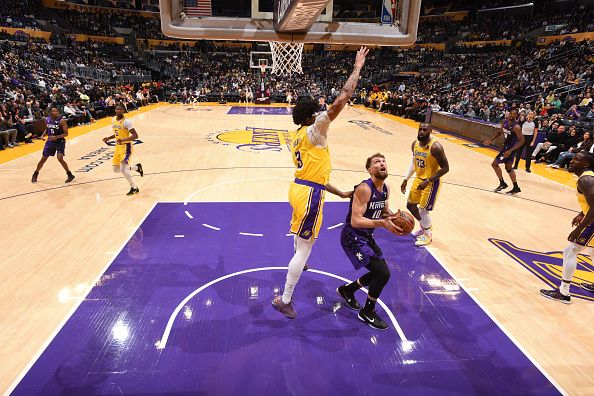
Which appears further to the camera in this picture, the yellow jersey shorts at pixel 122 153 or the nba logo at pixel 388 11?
the yellow jersey shorts at pixel 122 153

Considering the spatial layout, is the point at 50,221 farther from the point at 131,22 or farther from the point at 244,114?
the point at 131,22

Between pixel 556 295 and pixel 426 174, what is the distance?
228cm

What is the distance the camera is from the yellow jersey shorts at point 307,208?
395 cm

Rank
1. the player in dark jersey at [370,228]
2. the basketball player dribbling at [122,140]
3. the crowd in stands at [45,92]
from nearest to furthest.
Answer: the player in dark jersey at [370,228]
the basketball player dribbling at [122,140]
the crowd in stands at [45,92]

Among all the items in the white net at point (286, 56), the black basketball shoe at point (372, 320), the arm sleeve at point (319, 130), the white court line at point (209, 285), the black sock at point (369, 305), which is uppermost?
the white net at point (286, 56)

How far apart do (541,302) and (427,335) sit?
1742 millimetres

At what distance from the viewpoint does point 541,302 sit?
4.68 meters

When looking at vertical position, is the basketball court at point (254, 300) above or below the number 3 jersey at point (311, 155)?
below

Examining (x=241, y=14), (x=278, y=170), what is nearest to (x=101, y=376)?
(x=241, y=14)

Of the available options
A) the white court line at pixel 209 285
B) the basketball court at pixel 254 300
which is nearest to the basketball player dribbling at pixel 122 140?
the basketball court at pixel 254 300

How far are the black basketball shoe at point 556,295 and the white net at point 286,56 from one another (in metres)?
7.03

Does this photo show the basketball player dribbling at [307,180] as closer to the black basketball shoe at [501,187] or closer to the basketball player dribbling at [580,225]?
the basketball player dribbling at [580,225]

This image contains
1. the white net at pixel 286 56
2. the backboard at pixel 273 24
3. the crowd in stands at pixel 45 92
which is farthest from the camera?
the crowd in stands at pixel 45 92

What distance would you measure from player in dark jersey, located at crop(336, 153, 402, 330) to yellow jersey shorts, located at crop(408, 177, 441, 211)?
195cm
